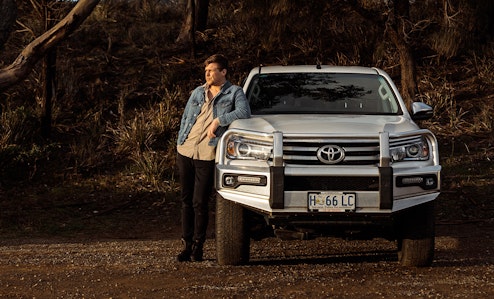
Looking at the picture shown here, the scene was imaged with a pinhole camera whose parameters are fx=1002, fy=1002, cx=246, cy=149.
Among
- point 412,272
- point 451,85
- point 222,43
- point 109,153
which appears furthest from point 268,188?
point 222,43

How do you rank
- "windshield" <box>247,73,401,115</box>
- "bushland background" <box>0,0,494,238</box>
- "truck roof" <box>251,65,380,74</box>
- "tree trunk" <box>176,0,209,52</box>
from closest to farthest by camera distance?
"windshield" <box>247,73,401,115</box>
"truck roof" <box>251,65,380,74</box>
"bushland background" <box>0,0,494,238</box>
"tree trunk" <box>176,0,209,52</box>

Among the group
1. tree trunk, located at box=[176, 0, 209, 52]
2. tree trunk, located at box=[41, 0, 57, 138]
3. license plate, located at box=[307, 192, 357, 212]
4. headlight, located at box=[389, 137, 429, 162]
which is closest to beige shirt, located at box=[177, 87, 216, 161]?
license plate, located at box=[307, 192, 357, 212]

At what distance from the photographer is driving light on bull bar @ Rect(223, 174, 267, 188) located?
7821 millimetres

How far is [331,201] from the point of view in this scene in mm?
7727

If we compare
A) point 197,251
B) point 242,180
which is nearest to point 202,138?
point 242,180

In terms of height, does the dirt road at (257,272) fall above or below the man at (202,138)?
below

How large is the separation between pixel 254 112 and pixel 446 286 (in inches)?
103

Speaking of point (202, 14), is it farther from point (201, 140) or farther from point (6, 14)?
point (201, 140)

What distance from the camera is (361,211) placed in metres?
7.76

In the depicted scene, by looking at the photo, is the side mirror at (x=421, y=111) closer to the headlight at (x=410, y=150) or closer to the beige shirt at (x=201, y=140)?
the headlight at (x=410, y=150)

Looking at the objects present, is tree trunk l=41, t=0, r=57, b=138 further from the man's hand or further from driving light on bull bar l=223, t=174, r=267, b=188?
driving light on bull bar l=223, t=174, r=267, b=188

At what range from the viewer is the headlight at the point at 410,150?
7.96 metres

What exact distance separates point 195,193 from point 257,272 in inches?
39.4

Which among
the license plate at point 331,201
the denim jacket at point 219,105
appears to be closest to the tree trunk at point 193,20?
the denim jacket at point 219,105
